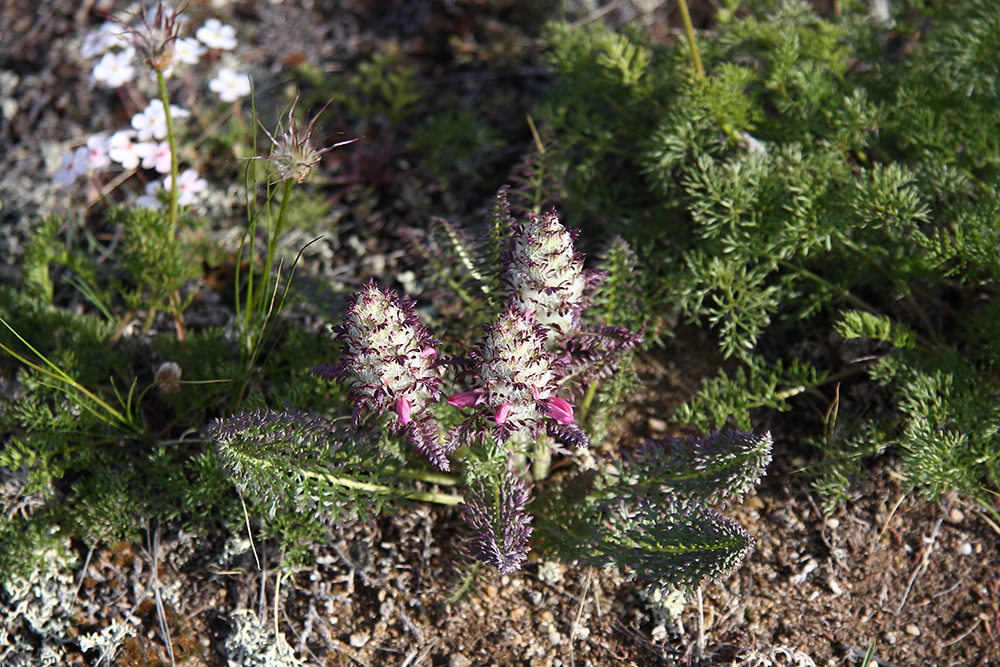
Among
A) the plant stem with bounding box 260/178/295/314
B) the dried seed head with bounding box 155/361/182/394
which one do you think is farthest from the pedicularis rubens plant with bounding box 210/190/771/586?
the dried seed head with bounding box 155/361/182/394

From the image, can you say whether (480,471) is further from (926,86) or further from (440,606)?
(926,86)

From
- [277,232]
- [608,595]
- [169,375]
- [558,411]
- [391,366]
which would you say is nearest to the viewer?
[391,366]

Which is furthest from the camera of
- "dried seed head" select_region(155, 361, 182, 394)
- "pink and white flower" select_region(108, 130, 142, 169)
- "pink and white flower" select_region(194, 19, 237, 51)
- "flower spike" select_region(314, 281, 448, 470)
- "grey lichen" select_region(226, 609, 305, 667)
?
"pink and white flower" select_region(194, 19, 237, 51)

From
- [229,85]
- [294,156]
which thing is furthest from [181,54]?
[294,156]

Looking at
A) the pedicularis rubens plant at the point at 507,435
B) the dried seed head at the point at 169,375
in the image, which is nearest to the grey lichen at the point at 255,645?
the pedicularis rubens plant at the point at 507,435

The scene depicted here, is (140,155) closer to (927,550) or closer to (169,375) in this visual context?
(169,375)

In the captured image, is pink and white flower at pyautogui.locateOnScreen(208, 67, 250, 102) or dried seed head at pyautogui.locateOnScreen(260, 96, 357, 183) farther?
pink and white flower at pyautogui.locateOnScreen(208, 67, 250, 102)

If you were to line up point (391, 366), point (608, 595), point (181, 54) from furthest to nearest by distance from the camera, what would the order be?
point (181, 54), point (608, 595), point (391, 366)

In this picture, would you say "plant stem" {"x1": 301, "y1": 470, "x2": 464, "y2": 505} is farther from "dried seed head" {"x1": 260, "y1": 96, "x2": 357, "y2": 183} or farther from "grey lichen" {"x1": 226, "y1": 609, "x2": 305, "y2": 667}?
"dried seed head" {"x1": 260, "y1": 96, "x2": 357, "y2": 183}
